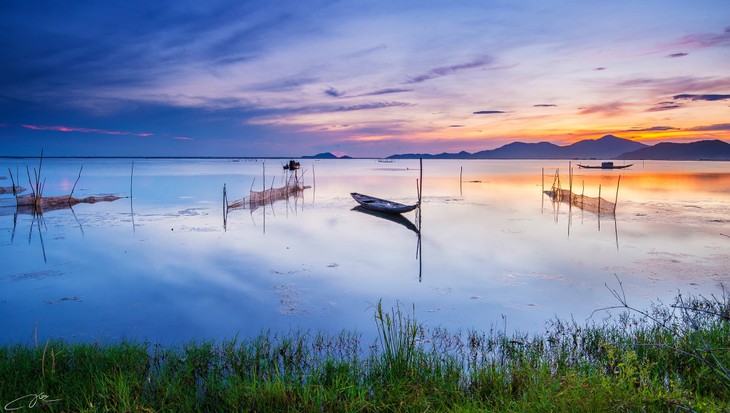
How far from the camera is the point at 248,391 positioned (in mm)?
3738

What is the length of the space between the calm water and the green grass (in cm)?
113

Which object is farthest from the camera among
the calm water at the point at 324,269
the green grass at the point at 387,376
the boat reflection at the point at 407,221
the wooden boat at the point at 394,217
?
the wooden boat at the point at 394,217

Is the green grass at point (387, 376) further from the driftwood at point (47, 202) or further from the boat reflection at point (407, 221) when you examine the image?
the driftwood at point (47, 202)

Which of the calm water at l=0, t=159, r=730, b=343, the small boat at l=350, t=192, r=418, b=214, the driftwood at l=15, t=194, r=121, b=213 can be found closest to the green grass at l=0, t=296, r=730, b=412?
the calm water at l=0, t=159, r=730, b=343

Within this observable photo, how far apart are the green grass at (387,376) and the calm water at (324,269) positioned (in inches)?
44.5

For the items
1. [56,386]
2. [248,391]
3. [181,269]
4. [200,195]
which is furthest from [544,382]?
[200,195]

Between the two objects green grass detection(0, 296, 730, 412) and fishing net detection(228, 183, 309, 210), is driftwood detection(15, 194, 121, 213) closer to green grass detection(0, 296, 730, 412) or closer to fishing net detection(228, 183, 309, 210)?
fishing net detection(228, 183, 309, 210)

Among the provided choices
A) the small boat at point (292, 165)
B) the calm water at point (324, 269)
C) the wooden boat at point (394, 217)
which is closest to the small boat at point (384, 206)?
the wooden boat at point (394, 217)

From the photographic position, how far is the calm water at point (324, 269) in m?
6.70

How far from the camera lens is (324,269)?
378 inches

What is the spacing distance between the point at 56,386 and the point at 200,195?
77.8ft

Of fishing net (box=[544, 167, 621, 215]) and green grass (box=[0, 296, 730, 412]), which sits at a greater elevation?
fishing net (box=[544, 167, 621, 215])

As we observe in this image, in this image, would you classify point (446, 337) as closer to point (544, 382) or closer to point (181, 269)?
point (544, 382)

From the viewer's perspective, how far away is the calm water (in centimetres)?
670
